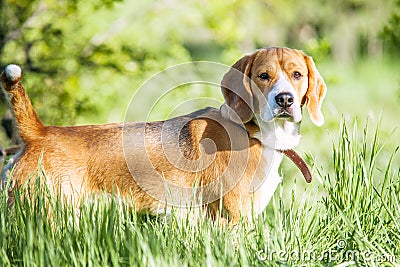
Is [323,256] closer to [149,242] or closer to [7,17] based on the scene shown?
[149,242]

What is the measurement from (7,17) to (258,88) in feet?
11.5

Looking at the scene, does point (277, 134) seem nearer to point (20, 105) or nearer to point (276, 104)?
point (276, 104)

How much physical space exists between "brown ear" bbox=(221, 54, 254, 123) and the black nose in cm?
23

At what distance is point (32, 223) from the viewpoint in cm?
366

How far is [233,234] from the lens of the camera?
12.7 feet

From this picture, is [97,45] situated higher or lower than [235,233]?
higher

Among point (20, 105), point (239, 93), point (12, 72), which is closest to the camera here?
point (12, 72)

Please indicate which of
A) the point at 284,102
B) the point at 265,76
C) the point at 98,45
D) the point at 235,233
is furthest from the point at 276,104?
the point at 98,45

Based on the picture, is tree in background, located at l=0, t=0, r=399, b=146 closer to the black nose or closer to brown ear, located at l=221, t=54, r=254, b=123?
brown ear, located at l=221, t=54, r=254, b=123

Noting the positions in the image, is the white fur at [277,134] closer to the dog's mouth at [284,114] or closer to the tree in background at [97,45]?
the dog's mouth at [284,114]

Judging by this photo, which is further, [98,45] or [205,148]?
[98,45]

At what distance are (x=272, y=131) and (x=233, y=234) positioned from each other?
34.0 inches

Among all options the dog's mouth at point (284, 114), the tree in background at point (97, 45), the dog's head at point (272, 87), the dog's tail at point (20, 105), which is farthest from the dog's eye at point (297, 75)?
the tree in background at point (97, 45)

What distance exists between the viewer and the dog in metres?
4.28
